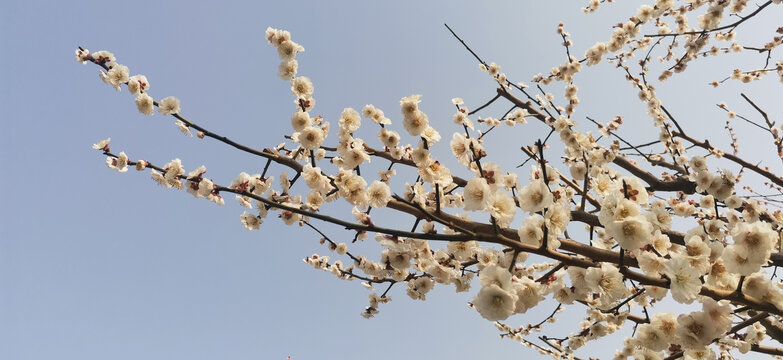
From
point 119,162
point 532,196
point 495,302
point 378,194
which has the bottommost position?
point 495,302

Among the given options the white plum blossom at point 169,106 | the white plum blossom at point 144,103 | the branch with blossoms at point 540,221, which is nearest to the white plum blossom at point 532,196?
the branch with blossoms at point 540,221

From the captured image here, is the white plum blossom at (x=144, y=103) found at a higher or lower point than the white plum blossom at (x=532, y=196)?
higher

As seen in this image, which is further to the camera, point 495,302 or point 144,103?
point 144,103

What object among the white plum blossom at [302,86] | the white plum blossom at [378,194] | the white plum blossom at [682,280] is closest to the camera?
the white plum blossom at [682,280]

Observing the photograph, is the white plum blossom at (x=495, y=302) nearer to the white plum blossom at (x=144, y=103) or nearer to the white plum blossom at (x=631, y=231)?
the white plum blossom at (x=631, y=231)

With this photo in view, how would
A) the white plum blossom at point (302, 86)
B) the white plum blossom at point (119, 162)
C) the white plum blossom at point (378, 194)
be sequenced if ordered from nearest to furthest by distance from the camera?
the white plum blossom at point (378, 194) < the white plum blossom at point (302, 86) < the white plum blossom at point (119, 162)

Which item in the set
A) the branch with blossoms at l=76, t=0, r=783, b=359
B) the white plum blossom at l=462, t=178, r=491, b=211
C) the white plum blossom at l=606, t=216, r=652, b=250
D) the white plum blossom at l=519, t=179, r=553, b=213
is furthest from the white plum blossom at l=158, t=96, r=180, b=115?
the white plum blossom at l=606, t=216, r=652, b=250

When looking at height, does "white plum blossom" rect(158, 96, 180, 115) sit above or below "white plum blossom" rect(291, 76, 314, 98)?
below

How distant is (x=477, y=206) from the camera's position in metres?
2.65

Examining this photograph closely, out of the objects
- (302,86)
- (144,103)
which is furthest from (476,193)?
(144,103)

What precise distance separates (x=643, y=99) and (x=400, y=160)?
592cm

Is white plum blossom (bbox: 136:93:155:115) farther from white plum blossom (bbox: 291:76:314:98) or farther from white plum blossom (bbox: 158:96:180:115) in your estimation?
white plum blossom (bbox: 291:76:314:98)

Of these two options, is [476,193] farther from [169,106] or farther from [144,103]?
[144,103]

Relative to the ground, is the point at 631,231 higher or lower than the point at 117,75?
lower
